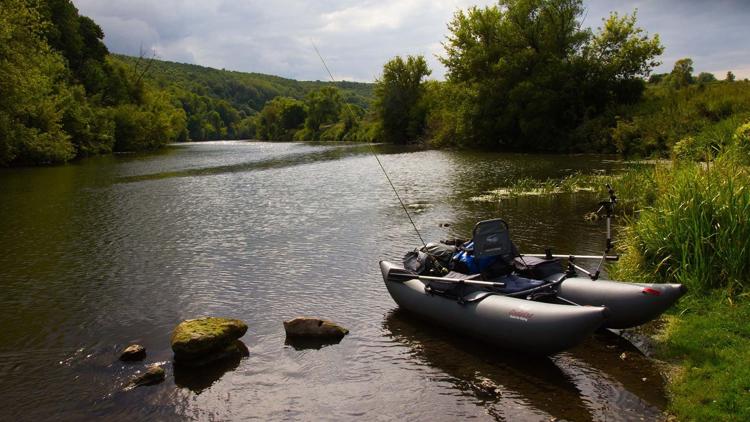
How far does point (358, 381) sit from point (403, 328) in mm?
1807

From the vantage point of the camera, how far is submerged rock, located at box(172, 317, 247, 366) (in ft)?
23.5

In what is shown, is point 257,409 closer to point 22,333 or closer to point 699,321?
point 22,333

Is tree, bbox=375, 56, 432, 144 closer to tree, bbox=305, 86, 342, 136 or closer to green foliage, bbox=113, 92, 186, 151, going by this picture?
green foliage, bbox=113, 92, 186, 151

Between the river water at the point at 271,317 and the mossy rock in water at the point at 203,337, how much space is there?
0.27m

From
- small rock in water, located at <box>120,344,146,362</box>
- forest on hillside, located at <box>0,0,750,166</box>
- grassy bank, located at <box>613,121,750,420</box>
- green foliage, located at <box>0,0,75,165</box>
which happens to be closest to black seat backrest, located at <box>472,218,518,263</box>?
grassy bank, located at <box>613,121,750,420</box>

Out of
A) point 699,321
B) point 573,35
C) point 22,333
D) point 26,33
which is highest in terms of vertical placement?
point 573,35

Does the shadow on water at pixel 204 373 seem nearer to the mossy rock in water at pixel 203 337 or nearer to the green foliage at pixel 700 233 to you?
the mossy rock in water at pixel 203 337

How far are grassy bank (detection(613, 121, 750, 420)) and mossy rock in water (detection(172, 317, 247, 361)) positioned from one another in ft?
18.2

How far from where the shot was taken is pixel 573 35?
44688mm

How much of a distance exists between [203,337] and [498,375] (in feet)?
12.9

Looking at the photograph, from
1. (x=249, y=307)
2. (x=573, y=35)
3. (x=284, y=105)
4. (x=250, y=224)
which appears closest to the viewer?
(x=249, y=307)

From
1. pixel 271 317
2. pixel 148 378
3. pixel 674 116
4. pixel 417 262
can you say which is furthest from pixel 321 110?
pixel 148 378

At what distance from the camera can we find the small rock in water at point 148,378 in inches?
265

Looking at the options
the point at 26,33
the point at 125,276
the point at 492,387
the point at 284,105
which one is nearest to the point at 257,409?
the point at 492,387
